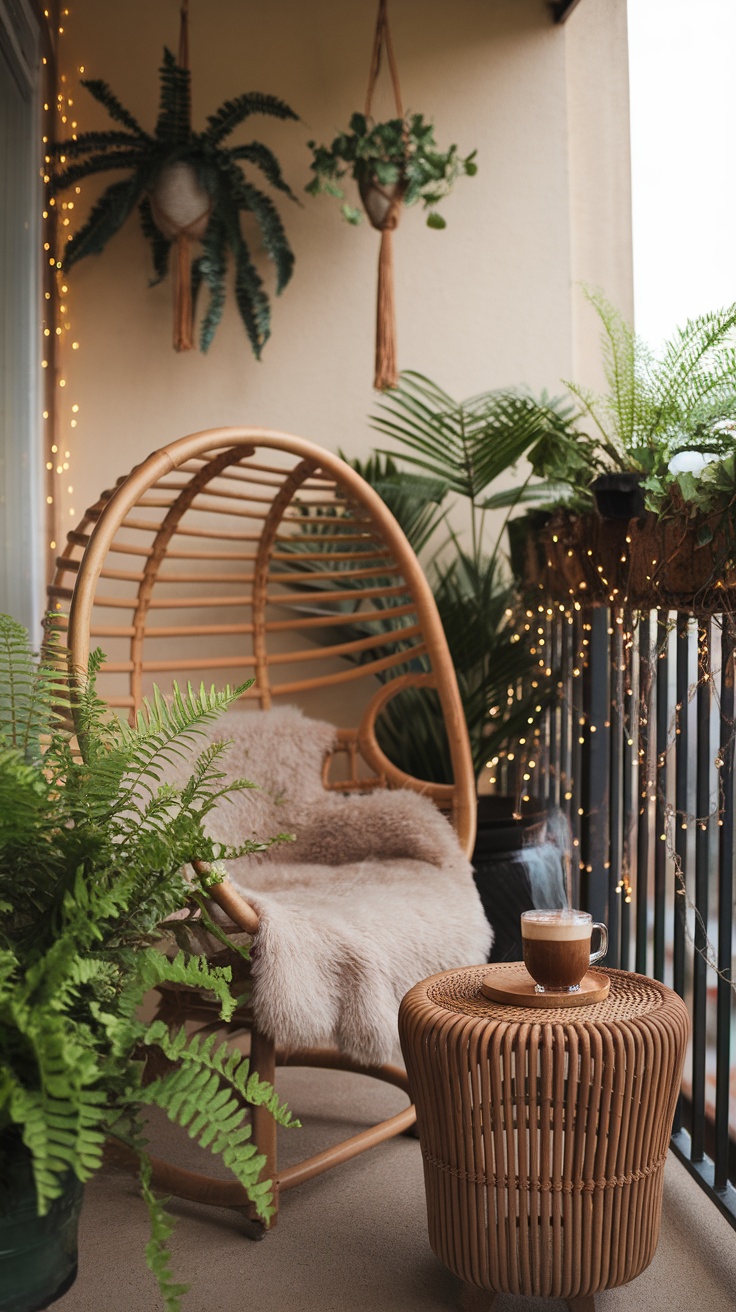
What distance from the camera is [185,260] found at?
2602 mm

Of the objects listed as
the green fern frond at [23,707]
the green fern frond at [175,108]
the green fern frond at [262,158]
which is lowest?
the green fern frond at [23,707]

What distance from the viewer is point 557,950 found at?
132 centimetres

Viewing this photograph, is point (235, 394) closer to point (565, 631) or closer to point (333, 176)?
point (333, 176)

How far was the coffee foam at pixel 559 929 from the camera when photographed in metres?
1.31

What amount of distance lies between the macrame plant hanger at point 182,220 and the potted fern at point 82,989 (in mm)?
1699

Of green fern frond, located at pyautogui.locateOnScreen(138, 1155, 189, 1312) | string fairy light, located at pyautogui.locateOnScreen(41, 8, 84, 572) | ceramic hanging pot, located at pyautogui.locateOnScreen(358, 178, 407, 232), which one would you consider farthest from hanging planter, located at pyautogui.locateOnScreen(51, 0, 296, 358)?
green fern frond, located at pyautogui.locateOnScreen(138, 1155, 189, 1312)

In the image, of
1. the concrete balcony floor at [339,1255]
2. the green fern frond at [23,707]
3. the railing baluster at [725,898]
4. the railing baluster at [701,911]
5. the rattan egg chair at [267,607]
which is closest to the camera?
the green fern frond at [23,707]

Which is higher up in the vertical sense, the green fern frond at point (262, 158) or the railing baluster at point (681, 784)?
the green fern frond at point (262, 158)

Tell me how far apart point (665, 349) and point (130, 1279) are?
1651 mm

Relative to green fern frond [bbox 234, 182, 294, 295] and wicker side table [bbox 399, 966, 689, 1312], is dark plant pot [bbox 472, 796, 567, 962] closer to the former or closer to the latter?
wicker side table [bbox 399, 966, 689, 1312]

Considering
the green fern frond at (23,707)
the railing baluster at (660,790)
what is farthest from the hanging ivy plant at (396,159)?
the green fern frond at (23,707)

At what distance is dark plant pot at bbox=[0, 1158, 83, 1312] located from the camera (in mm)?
902

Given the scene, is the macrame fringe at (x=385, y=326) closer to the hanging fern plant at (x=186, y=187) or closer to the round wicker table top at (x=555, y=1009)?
the hanging fern plant at (x=186, y=187)

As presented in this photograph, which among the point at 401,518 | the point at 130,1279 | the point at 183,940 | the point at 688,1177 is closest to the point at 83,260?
the point at 401,518
